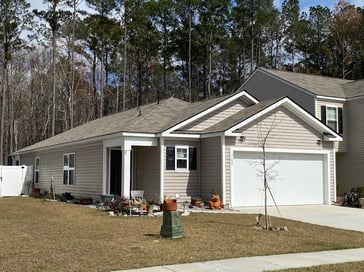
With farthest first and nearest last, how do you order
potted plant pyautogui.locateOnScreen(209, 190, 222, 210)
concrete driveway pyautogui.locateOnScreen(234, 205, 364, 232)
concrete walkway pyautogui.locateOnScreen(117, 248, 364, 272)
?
potted plant pyautogui.locateOnScreen(209, 190, 222, 210)
concrete driveway pyautogui.locateOnScreen(234, 205, 364, 232)
concrete walkway pyautogui.locateOnScreen(117, 248, 364, 272)

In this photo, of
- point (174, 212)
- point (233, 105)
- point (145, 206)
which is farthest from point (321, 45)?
point (174, 212)

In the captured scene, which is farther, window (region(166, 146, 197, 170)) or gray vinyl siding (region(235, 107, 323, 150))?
gray vinyl siding (region(235, 107, 323, 150))

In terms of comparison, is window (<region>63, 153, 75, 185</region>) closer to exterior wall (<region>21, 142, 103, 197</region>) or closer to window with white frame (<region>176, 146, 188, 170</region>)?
exterior wall (<region>21, 142, 103, 197</region>)

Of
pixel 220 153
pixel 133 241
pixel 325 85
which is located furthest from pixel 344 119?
pixel 133 241

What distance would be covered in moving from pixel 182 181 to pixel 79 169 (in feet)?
20.0

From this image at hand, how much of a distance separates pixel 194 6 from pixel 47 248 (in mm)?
33975

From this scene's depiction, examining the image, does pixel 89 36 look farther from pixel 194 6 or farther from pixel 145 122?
pixel 145 122

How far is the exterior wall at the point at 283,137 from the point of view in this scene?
1816 centimetres

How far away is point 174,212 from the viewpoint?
1066 centimetres

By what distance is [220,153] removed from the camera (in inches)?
706

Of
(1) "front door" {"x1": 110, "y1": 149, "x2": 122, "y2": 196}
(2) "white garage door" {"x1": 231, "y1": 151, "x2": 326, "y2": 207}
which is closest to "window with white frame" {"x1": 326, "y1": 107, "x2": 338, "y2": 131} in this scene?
(2) "white garage door" {"x1": 231, "y1": 151, "x2": 326, "y2": 207}

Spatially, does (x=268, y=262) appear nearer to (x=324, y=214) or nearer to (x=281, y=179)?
(x=324, y=214)

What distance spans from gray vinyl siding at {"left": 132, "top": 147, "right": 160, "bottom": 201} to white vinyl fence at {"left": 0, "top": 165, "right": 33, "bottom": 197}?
35.8 feet

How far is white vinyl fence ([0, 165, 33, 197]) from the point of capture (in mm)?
27109
